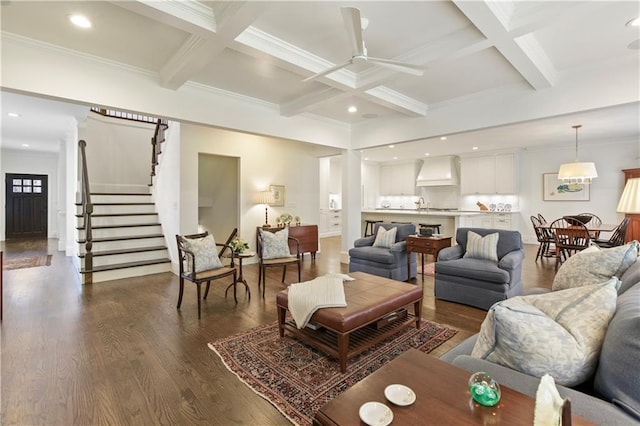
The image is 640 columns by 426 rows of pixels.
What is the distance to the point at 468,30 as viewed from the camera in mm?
2770

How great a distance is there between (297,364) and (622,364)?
193cm

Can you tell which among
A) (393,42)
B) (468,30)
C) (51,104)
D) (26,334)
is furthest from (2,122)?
(468,30)

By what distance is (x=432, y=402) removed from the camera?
1.14 meters

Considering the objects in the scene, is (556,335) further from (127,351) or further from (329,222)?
(329,222)

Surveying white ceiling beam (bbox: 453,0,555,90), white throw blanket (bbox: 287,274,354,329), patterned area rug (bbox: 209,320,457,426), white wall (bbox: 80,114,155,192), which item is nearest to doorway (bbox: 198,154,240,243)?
white wall (bbox: 80,114,155,192)

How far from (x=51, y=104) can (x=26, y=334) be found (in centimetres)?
393

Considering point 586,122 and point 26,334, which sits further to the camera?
point 586,122

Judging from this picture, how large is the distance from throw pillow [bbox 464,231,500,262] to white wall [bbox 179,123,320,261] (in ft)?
13.2

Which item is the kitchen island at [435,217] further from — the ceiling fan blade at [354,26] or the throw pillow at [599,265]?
the ceiling fan blade at [354,26]

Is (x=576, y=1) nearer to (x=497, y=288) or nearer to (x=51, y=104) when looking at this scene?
(x=497, y=288)

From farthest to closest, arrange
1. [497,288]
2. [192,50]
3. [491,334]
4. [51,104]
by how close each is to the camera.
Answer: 1. [51,104]
2. [497,288]
3. [192,50]
4. [491,334]

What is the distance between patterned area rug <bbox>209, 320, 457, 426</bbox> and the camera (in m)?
2.02

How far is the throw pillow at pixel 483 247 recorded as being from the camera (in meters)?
3.92

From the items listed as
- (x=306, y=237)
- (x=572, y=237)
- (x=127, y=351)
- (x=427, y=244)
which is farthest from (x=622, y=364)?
(x=306, y=237)
